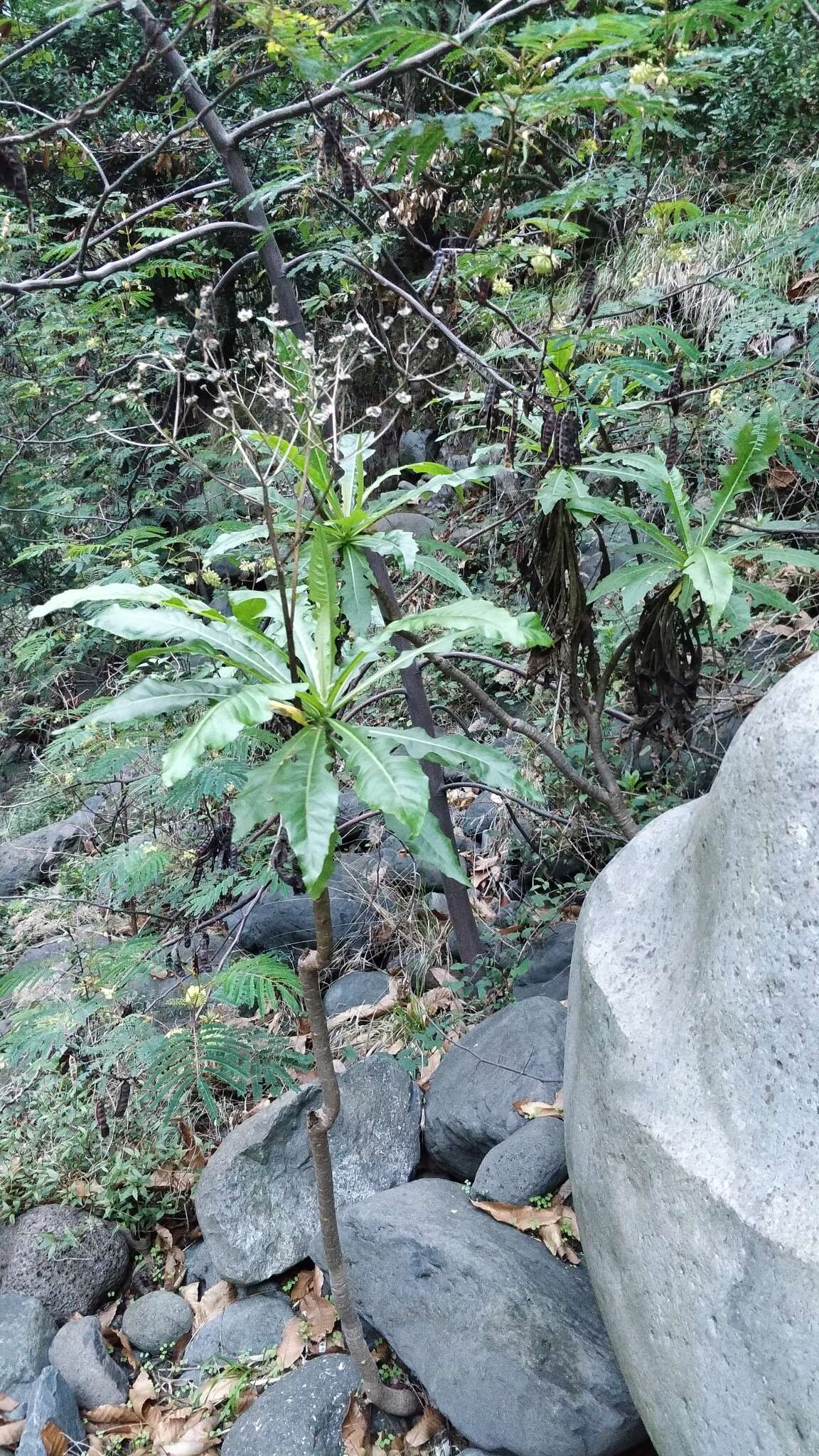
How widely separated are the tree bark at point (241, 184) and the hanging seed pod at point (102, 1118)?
288 cm

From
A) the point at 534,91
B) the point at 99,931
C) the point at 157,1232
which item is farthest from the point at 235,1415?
the point at 534,91

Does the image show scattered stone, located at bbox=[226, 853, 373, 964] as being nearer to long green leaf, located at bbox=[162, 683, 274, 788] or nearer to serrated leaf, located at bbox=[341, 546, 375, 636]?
serrated leaf, located at bbox=[341, 546, 375, 636]

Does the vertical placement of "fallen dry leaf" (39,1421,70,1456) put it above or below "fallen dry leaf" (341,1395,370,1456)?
below

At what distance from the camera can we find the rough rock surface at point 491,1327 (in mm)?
2211

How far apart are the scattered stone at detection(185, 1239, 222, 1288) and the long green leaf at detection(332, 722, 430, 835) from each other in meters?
2.33

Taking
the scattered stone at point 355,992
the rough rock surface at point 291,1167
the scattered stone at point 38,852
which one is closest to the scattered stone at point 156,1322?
the rough rock surface at point 291,1167

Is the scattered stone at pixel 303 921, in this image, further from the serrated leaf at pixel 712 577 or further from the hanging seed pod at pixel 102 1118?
the serrated leaf at pixel 712 577

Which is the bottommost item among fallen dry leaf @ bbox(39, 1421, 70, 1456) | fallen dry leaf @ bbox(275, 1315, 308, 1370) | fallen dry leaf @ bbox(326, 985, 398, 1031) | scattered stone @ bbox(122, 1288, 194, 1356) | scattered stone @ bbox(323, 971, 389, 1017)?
scattered stone @ bbox(323, 971, 389, 1017)

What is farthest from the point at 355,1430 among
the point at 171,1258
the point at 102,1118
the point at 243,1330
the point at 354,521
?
the point at 354,521

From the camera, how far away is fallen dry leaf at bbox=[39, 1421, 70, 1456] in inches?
108

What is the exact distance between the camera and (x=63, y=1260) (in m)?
3.38

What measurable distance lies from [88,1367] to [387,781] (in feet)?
8.27

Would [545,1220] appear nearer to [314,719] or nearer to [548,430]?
[314,719]

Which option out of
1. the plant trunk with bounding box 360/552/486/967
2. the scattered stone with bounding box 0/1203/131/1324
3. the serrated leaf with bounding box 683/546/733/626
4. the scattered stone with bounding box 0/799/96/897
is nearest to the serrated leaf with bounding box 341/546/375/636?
the plant trunk with bounding box 360/552/486/967
